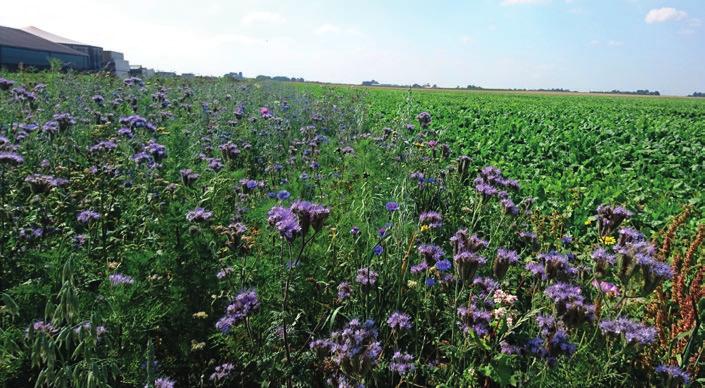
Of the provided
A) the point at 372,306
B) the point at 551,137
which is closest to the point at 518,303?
the point at 372,306

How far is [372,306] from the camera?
3057 millimetres

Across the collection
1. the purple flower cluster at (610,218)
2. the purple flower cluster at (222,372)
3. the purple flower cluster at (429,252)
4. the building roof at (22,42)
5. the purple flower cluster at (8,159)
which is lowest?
the purple flower cluster at (222,372)

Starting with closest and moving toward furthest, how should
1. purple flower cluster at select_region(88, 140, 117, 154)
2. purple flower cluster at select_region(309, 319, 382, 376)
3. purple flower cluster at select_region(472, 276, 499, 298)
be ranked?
purple flower cluster at select_region(309, 319, 382, 376), purple flower cluster at select_region(472, 276, 499, 298), purple flower cluster at select_region(88, 140, 117, 154)

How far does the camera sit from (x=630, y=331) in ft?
7.08

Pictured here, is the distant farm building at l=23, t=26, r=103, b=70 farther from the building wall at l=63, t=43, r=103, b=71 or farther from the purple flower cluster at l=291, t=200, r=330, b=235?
the purple flower cluster at l=291, t=200, r=330, b=235

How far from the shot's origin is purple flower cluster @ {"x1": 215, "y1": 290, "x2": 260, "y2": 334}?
2.35 metres

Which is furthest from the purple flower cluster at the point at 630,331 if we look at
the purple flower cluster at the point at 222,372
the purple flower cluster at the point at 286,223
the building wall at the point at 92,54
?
the building wall at the point at 92,54

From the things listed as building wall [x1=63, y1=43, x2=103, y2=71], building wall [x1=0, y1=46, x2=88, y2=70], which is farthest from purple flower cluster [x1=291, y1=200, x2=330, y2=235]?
building wall [x1=63, y1=43, x2=103, y2=71]

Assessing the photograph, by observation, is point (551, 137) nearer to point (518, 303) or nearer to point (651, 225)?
point (651, 225)

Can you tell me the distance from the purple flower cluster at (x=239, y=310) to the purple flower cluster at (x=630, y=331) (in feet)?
5.67

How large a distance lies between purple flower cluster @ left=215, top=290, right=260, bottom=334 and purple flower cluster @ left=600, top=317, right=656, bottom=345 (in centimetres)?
173

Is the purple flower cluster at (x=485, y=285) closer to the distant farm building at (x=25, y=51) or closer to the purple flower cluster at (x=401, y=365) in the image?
the purple flower cluster at (x=401, y=365)

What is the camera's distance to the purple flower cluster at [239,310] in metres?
2.35

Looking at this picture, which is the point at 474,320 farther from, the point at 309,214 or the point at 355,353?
the point at 309,214
